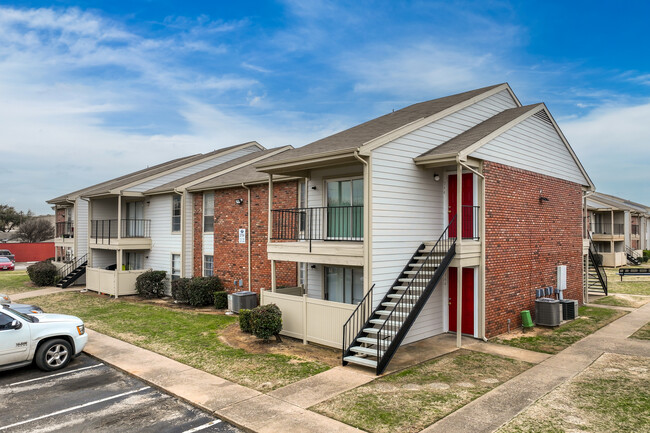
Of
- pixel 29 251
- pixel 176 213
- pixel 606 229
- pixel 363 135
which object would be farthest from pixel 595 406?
pixel 29 251

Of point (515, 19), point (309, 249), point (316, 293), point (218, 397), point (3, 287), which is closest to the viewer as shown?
point (218, 397)

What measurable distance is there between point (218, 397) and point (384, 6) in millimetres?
15275

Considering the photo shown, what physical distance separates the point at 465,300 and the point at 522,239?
9.97ft

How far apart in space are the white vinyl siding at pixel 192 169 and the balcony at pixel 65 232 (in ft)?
27.1

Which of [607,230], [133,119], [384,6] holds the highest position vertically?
[384,6]

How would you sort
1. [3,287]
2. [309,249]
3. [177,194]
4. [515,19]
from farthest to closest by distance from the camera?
[3,287]
[177,194]
[515,19]
[309,249]

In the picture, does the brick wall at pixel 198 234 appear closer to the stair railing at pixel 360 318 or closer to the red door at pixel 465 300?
the stair railing at pixel 360 318

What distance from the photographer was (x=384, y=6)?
676 inches

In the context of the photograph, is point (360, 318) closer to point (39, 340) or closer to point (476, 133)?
point (476, 133)

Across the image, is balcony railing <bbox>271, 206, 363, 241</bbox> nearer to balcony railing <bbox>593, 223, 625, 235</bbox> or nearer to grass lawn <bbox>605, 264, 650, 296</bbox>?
grass lawn <bbox>605, 264, 650, 296</bbox>

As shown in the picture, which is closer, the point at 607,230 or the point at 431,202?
the point at 431,202

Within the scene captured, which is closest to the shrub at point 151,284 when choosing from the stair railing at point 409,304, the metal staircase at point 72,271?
the metal staircase at point 72,271

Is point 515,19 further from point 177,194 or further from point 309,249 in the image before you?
point 177,194

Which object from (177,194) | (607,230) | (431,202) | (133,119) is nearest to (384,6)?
(431,202)
